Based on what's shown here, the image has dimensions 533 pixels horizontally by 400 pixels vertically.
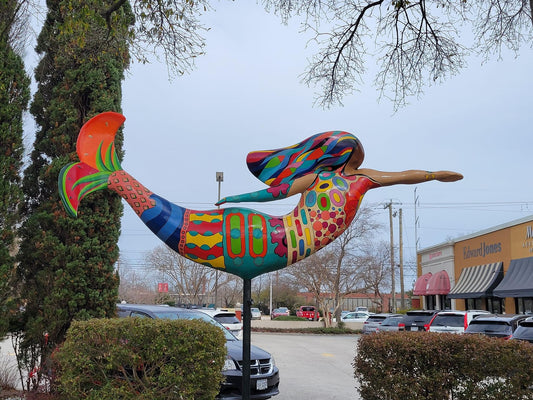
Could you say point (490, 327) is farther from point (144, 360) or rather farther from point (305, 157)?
point (144, 360)

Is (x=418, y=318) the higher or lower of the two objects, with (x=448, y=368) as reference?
lower

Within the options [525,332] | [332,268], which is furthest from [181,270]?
[525,332]

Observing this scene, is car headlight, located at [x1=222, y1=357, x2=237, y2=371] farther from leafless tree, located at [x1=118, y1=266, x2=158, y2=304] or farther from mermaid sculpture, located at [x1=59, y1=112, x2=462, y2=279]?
leafless tree, located at [x1=118, y1=266, x2=158, y2=304]

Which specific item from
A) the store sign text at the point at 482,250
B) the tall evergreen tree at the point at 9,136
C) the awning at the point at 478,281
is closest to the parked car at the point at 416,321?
the awning at the point at 478,281

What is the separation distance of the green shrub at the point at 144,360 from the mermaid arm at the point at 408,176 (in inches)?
96.3

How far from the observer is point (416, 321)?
18.3m

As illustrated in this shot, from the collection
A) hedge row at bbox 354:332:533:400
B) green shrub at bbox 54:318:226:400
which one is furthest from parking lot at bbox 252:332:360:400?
green shrub at bbox 54:318:226:400

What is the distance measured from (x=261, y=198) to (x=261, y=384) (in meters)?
3.93

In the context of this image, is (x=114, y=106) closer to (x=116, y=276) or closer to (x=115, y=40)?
(x=115, y=40)

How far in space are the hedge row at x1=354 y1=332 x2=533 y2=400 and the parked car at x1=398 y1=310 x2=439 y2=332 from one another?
12.1 m

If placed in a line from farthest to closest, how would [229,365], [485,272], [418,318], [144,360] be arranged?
[485,272] → [418,318] → [229,365] → [144,360]

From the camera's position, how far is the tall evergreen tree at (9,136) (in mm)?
7355

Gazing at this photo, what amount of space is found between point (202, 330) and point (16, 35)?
5745 millimetres

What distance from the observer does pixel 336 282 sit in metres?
29.1
